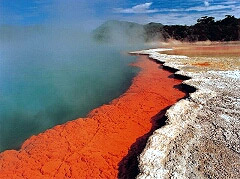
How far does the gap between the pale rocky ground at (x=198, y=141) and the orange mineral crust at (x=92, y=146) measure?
2.52ft

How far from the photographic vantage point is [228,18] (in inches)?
3273

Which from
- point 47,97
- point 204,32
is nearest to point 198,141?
point 47,97

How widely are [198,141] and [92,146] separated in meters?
3.33

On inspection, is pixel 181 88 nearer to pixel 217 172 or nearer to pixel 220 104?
pixel 220 104

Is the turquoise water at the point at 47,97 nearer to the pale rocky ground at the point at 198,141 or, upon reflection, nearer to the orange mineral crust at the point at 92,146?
the orange mineral crust at the point at 92,146

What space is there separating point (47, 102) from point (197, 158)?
375 inches

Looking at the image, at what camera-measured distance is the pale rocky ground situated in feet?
20.2

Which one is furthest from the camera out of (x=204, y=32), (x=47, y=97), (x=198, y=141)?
(x=204, y=32)

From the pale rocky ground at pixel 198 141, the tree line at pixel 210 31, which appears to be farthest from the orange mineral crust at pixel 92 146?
the tree line at pixel 210 31

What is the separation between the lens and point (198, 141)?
748 centimetres

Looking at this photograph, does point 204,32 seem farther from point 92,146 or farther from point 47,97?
point 92,146

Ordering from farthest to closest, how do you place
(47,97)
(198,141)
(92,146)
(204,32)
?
1. (204,32)
2. (47,97)
3. (92,146)
4. (198,141)

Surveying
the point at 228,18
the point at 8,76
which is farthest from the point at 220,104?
the point at 228,18

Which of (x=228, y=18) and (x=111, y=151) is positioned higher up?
(x=228, y=18)
